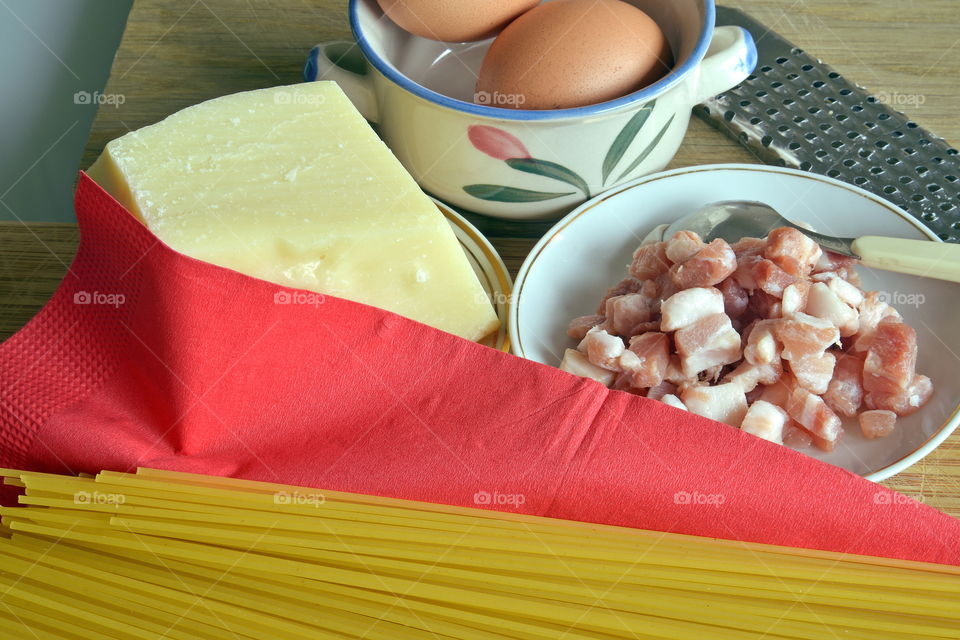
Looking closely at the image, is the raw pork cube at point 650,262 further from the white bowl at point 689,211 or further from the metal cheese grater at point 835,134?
the metal cheese grater at point 835,134

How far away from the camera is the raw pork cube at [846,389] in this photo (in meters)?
0.76

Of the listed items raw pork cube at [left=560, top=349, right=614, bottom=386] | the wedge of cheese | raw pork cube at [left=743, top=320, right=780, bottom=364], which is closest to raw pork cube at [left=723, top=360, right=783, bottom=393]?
raw pork cube at [left=743, top=320, right=780, bottom=364]

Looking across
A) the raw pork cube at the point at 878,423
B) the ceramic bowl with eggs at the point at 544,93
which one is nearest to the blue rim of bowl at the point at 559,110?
the ceramic bowl with eggs at the point at 544,93

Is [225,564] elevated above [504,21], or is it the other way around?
[504,21]

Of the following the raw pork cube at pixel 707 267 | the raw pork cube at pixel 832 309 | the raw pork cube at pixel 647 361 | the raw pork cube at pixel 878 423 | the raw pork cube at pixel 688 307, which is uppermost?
the raw pork cube at pixel 707 267

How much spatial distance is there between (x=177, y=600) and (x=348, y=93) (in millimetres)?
565

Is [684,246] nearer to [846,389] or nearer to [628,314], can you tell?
[628,314]

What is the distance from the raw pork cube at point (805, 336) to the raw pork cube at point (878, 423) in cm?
7

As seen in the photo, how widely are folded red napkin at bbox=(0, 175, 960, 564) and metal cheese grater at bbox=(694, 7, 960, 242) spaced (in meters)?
0.41

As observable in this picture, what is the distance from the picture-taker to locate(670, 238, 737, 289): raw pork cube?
0.79 metres

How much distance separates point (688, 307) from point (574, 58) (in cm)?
27

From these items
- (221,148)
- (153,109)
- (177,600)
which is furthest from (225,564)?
(153,109)

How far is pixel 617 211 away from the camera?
945mm

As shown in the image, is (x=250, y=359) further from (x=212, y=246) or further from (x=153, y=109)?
(x=153, y=109)
